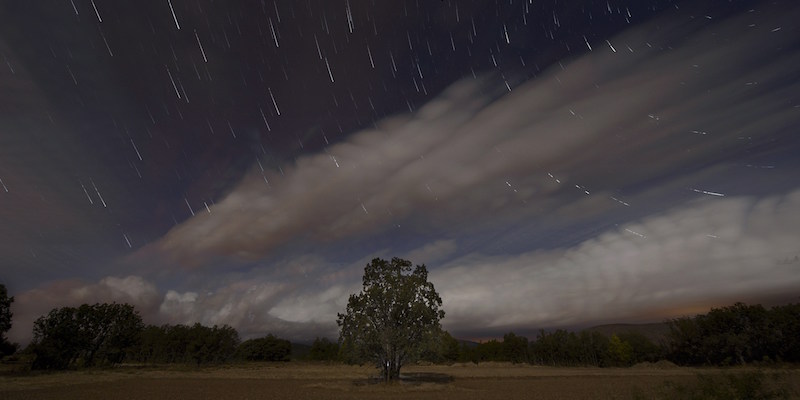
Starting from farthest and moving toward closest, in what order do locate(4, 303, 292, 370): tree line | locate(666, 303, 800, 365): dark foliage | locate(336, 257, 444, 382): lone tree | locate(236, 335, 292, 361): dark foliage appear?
locate(236, 335, 292, 361): dark foliage, locate(666, 303, 800, 365): dark foliage, locate(4, 303, 292, 370): tree line, locate(336, 257, 444, 382): lone tree

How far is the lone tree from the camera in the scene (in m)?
48.5

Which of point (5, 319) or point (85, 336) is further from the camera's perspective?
point (85, 336)

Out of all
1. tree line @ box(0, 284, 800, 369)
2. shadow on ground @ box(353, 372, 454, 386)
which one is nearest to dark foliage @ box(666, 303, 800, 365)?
tree line @ box(0, 284, 800, 369)

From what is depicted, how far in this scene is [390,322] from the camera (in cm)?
4950

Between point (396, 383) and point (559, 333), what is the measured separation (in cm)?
14286

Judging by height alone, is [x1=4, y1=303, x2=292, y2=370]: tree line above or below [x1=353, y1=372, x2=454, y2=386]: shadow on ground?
above

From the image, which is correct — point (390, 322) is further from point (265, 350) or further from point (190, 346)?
point (265, 350)

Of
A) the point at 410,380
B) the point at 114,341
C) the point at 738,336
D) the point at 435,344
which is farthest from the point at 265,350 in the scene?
the point at 738,336

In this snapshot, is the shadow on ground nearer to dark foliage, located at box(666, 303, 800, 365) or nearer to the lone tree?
the lone tree

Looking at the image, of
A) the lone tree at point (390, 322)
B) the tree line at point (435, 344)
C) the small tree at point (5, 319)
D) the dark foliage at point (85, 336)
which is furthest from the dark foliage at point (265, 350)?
the lone tree at point (390, 322)

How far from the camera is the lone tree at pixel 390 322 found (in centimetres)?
4850

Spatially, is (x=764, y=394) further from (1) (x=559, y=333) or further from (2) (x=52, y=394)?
(1) (x=559, y=333)

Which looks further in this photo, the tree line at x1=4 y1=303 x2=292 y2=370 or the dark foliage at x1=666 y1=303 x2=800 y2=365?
the dark foliage at x1=666 y1=303 x2=800 y2=365

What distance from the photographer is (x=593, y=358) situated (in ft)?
500
